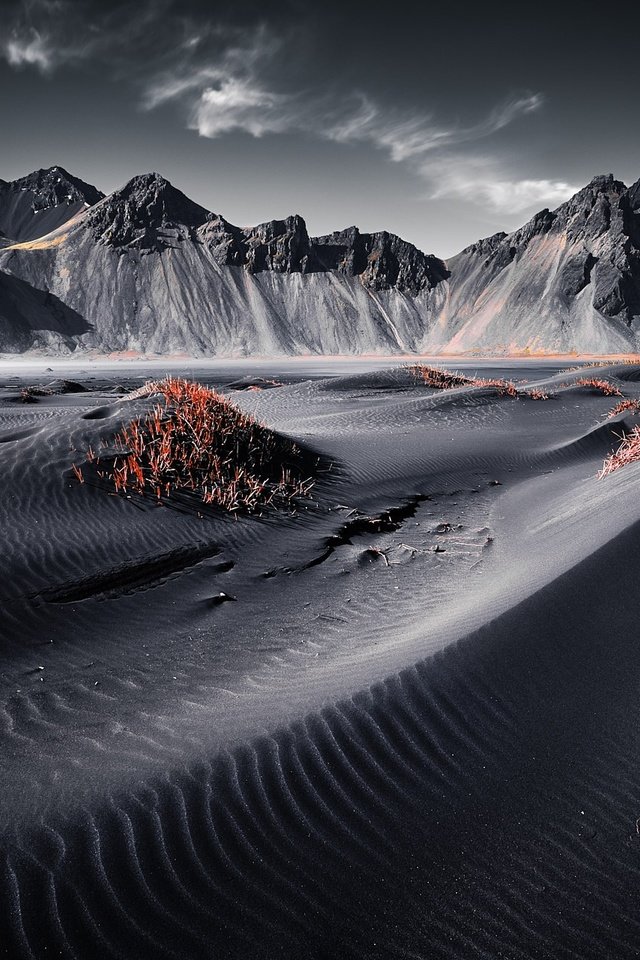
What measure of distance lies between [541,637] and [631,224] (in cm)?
10133


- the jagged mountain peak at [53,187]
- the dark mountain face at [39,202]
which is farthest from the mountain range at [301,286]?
the jagged mountain peak at [53,187]

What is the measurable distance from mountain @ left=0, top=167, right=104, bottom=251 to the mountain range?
3535cm

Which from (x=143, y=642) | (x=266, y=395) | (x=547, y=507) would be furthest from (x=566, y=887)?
(x=266, y=395)

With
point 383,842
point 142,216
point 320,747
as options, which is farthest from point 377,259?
point 383,842

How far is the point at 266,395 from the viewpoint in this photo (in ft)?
56.4

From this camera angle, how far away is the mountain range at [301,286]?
77.7 m

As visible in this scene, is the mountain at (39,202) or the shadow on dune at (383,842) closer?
the shadow on dune at (383,842)

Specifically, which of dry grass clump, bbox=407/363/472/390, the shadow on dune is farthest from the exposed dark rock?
the shadow on dune

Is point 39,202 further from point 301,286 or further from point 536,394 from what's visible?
point 536,394

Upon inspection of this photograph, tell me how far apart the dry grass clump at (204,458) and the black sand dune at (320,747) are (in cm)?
109

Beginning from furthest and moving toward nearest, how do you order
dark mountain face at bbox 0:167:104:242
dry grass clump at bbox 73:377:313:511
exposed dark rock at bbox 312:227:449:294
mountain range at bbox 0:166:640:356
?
dark mountain face at bbox 0:167:104:242 < exposed dark rock at bbox 312:227:449:294 < mountain range at bbox 0:166:640:356 < dry grass clump at bbox 73:377:313:511

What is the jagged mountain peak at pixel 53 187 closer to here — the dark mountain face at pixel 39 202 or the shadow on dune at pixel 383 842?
the dark mountain face at pixel 39 202

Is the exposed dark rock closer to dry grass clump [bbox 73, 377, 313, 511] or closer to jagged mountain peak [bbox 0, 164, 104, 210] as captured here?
jagged mountain peak [bbox 0, 164, 104, 210]

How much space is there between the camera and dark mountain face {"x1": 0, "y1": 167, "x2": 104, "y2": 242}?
406ft
